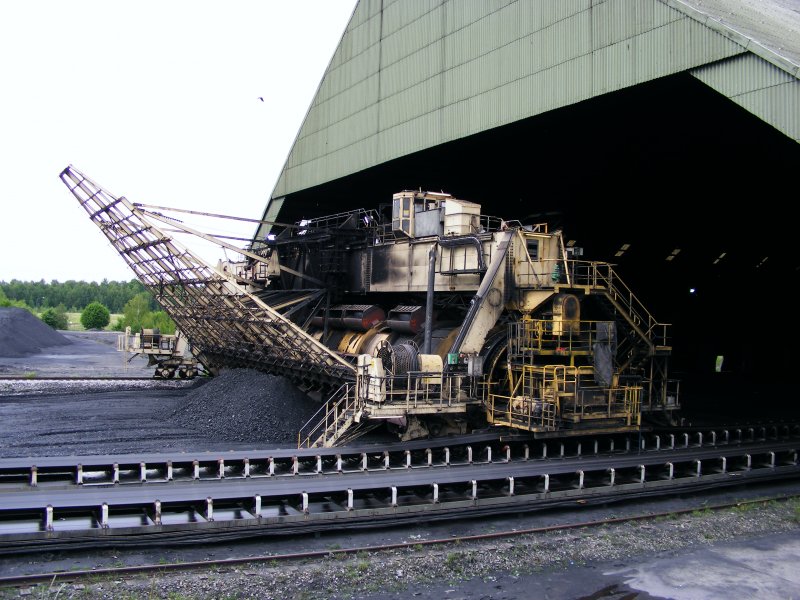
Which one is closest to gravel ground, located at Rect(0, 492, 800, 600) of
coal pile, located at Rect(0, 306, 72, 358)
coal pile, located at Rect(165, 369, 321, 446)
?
coal pile, located at Rect(165, 369, 321, 446)

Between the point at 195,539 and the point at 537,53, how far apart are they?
14.9 metres

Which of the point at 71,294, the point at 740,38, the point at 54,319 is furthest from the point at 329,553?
the point at 71,294

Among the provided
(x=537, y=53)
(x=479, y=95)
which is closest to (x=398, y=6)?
(x=479, y=95)

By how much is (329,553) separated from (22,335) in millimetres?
55701

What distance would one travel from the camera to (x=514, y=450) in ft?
54.8

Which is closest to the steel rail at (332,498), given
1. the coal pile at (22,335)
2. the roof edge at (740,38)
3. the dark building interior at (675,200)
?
the roof edge at (740,38)

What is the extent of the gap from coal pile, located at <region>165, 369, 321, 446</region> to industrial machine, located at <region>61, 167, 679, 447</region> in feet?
2.34

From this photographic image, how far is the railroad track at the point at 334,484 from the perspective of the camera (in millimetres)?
10758

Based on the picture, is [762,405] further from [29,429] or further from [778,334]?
[29,429]

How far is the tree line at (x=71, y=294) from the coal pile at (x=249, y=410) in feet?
390

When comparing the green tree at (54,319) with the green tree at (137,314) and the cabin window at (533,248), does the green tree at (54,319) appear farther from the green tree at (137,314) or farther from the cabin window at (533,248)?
the cabin window at (533,248)

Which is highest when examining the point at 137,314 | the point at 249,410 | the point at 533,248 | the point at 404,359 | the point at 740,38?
the point at 740,38

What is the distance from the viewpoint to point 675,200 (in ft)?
92.0

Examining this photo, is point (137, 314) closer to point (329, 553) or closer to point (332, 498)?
point (332, 498)
